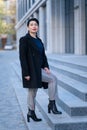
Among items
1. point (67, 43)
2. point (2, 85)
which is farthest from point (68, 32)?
point (2, 85)

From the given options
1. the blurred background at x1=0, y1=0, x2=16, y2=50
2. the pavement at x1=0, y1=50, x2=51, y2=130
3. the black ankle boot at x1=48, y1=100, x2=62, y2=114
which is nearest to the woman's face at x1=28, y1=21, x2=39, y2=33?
the black ankle boot at x1=48, y1=100, x2=62, y2=114

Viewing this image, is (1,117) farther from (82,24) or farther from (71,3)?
(71,3)

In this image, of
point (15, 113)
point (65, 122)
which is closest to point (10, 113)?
point (15, 113)

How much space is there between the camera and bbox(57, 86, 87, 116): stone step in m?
6.68

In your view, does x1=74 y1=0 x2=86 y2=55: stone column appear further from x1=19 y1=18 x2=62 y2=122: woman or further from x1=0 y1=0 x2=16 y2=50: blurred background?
x1=0 y1=0 x2=16 y2=50: blurred background

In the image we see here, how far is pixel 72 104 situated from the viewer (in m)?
6.89

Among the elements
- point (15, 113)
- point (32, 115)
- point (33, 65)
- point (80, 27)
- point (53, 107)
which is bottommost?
point (15, 113)

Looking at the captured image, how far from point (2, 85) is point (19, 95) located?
3.35 meters

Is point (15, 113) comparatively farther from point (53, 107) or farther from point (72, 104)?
point (72, 104)

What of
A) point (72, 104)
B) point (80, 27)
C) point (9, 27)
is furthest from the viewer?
point (9, 27)

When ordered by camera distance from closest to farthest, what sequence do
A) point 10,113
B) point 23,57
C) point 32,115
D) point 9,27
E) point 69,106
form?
point 23,57 → point 69,106 → point 32,115 → point 10,113 → point 9,27

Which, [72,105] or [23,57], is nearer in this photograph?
[23,57]

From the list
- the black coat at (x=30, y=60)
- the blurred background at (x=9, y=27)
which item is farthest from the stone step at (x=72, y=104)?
the blurred background at (x=9, y=27)

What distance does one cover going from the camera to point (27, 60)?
6707 mm
